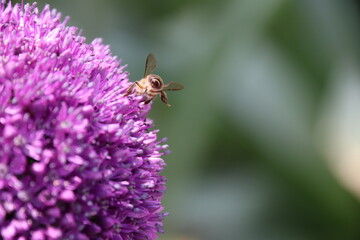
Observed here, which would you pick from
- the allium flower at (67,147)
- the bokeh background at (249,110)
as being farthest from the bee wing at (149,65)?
the bokeh background at (249,110)

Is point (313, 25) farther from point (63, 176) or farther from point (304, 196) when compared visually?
point (63, 176)

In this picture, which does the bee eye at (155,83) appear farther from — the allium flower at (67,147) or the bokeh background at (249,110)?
the bokeh background at (249,110)

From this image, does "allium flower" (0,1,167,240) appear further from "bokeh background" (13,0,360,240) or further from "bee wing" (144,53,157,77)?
"bokeh background" (13,0,360,240)

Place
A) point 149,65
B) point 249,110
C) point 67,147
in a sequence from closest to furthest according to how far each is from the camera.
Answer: point 67,147 → point 149,65 → point 249,110

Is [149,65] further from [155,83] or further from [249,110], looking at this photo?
[249,110]

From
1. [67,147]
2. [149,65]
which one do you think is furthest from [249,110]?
[67,147]
